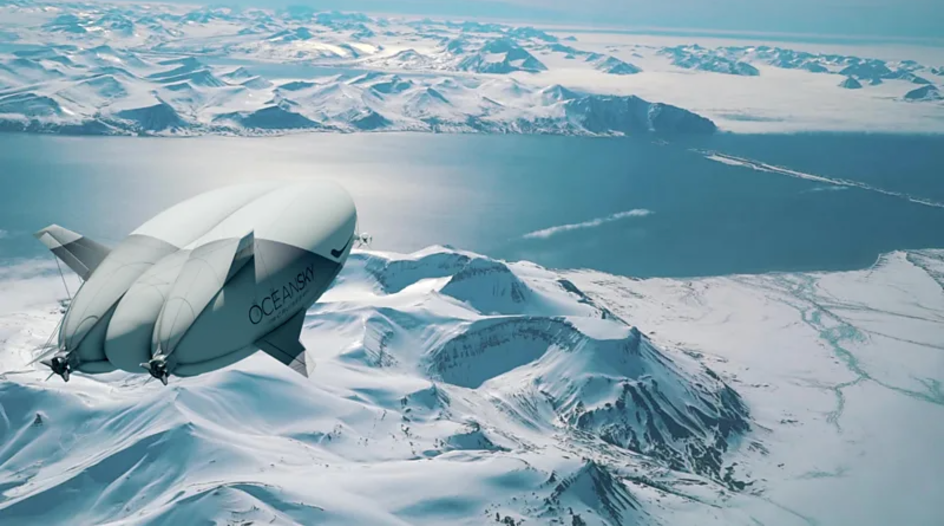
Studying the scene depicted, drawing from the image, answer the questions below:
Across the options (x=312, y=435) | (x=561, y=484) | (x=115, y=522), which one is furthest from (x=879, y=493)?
(x=115, y=522)

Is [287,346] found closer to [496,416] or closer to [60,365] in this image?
[60,365]

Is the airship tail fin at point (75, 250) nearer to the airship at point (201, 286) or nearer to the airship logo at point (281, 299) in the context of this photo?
the airship at point (201, 286)

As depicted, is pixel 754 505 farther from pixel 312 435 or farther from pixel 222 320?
pixel 222 320

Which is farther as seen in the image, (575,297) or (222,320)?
(575,297)

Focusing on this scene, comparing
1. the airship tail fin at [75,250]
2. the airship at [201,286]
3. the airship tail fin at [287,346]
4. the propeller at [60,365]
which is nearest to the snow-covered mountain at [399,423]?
the airship tail fin at [75,250]

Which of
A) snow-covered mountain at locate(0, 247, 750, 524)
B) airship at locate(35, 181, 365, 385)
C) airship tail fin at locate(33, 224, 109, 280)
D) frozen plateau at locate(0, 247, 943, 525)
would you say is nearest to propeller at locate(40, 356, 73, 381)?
airship at locate(35, 181, 365, 385)

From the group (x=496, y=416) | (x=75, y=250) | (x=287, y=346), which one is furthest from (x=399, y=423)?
(x=287, y=346)

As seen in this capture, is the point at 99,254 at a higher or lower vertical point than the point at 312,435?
higher
